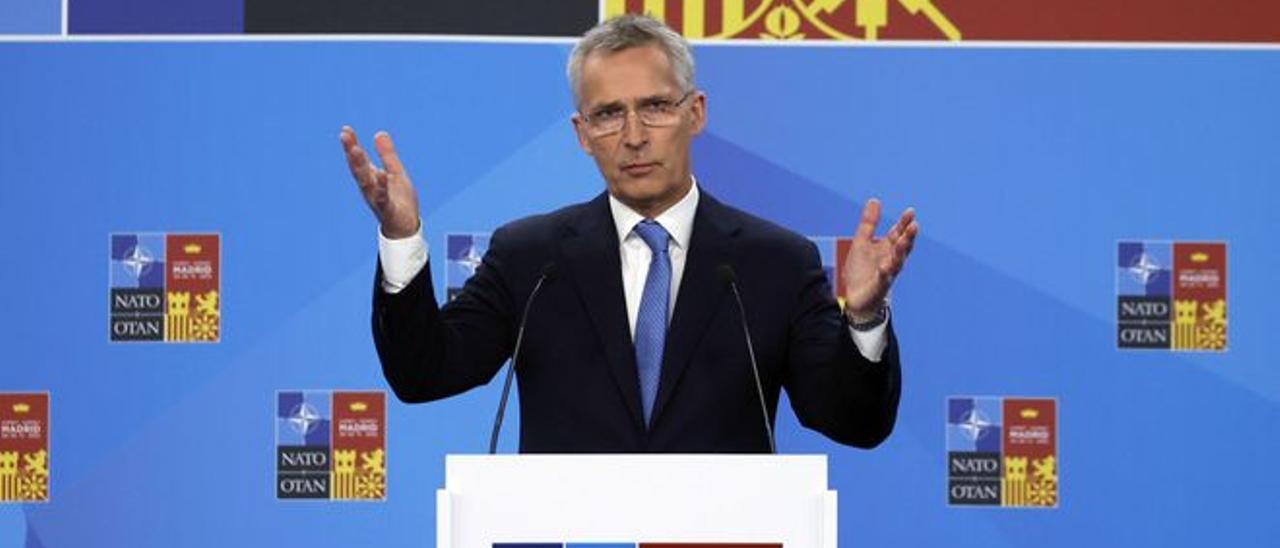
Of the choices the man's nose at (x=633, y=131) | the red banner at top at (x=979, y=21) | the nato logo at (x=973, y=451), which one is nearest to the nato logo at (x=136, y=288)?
the red banner at top at (x=979, y=21)

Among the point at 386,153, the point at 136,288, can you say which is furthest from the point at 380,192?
the point at 136,288

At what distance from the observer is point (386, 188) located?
2.43 meters

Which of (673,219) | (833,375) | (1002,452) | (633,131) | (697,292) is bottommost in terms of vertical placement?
(1002,452)

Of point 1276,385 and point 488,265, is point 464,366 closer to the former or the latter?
point 488,265

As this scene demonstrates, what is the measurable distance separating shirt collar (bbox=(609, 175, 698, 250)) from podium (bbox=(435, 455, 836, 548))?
0.74 metres

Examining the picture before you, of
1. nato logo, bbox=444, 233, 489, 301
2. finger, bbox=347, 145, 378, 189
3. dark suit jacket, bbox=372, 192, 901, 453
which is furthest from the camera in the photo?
nato logo, bbox=444, 233, 489, 301

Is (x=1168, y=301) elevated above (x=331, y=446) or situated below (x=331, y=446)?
above

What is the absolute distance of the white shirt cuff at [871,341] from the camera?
98.0 inches

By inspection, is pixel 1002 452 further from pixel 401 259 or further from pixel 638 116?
pixel 401 259

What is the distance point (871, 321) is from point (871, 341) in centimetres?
3

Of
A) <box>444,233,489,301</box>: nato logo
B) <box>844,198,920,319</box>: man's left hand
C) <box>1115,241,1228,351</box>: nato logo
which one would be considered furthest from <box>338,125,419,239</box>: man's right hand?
<box>1115,241,1228,351</box>: nato logo

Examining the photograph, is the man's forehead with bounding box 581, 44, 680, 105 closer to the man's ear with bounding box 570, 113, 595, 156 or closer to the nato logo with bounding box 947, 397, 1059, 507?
the man's ear with bounding box 570, 113, 595, 156

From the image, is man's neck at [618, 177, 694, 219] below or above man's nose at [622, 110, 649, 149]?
below

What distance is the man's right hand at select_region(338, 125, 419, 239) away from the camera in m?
2.39
